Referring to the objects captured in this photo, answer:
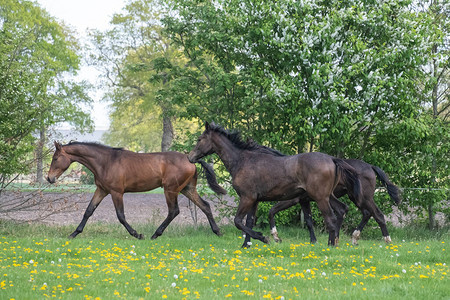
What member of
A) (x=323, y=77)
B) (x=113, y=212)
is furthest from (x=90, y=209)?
(x=113, y=212)

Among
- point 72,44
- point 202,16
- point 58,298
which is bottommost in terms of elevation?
point 58,298

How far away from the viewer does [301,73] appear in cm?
1348

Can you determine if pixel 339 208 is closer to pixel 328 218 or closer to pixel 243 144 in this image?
pixel 328 218

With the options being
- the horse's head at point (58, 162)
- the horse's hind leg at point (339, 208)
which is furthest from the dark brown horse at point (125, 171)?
the horse's hind leg at point (339, 208)

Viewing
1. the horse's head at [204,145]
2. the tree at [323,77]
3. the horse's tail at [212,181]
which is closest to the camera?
the horse's head at [204,145]

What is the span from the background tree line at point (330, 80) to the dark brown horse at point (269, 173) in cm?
226

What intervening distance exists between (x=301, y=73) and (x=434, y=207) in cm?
609

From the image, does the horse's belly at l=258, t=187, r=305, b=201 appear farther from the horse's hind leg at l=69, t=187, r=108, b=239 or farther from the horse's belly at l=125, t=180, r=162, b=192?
the horse's hind leg at l=69, t=187, r=108, b=239

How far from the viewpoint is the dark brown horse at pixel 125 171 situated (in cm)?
1198

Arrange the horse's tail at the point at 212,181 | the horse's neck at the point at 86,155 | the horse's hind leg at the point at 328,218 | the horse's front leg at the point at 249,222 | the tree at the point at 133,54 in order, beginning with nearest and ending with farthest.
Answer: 1. the horse's hind leg at the point at 328,218
2. the horse's front leg at the point at 249,222
3. the horse's neck at the point at 86,155
4. the horse's tail at the point at 212,181
5. the tree at the point at 133,54

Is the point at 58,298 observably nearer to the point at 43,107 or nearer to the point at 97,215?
the point at 43,107

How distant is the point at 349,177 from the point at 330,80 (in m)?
2.82

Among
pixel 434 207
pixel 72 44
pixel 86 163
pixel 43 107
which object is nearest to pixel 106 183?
pixel 86 163

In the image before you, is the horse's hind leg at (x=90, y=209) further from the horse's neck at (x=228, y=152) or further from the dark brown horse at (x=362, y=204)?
the dark brown horse at (x=362, y=204)
